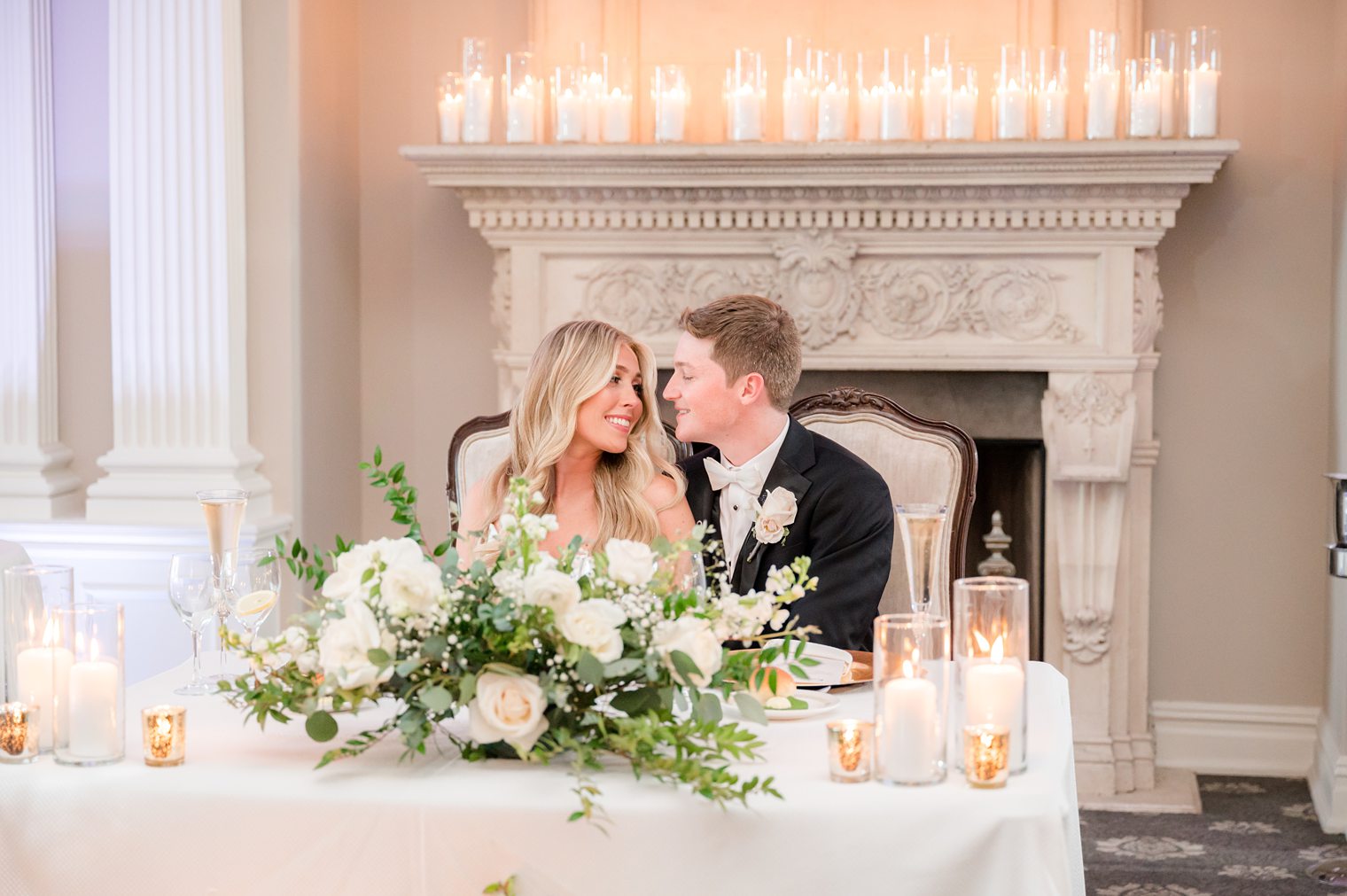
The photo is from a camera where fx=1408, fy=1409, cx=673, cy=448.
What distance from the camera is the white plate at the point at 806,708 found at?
68.4 inches

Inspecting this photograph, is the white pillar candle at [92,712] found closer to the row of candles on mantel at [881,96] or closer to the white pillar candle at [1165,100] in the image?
the row of candles on mantel at [881,96]

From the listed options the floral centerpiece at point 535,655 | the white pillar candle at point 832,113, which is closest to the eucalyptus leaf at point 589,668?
the floral centerpiece at point 535,655

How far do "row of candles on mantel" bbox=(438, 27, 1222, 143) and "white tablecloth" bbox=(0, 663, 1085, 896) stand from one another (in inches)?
116

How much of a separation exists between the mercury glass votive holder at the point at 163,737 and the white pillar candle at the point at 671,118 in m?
3.00

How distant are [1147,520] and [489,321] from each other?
2.21 m

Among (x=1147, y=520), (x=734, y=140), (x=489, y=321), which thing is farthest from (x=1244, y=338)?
(x=489, y=321)

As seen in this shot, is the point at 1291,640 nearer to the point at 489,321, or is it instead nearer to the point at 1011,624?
the point at 489,321

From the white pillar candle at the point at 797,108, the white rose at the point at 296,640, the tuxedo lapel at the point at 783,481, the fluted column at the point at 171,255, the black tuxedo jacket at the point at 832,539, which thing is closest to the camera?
the white rose at the point at 296,640

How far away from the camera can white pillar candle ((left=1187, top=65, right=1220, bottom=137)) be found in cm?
403

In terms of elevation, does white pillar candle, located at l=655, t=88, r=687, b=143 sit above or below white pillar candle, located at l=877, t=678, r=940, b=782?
above

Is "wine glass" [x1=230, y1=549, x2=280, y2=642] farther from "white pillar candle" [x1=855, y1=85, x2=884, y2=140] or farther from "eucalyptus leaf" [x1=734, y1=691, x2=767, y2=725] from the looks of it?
"white pillar candle" [x1=855, y1=85, x2=884, y2=140]

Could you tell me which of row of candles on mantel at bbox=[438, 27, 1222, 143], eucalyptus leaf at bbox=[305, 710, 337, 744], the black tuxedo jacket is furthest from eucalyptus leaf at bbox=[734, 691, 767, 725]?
row of candles on mantel at bbox=[438, 27, 1222, 143]

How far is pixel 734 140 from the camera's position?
4199 millimetres

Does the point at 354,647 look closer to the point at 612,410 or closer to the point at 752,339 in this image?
the point at 612,410
